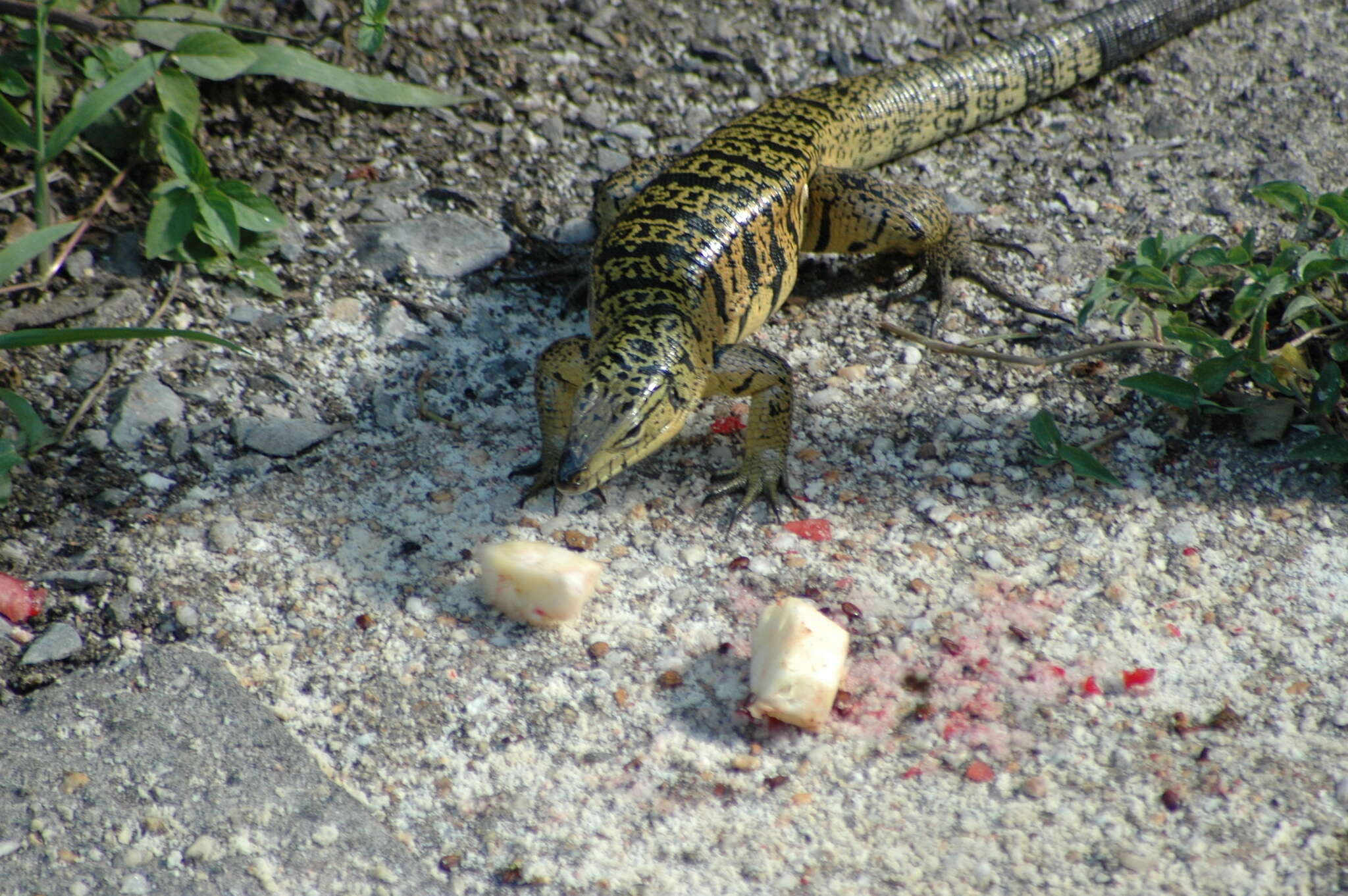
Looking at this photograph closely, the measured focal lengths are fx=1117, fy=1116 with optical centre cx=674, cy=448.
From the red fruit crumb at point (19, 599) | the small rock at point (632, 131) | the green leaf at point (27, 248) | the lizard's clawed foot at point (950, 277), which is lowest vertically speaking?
the red fruit crumb at point (19, 599)

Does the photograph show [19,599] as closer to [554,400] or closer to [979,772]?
[554,400]

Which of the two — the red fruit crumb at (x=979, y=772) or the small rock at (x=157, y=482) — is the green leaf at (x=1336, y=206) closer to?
the red fruit crumb at (x=979, y=772)

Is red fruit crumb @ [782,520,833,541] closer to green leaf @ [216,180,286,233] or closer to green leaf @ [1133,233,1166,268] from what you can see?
green leaf @ [1133,233,1166,268]

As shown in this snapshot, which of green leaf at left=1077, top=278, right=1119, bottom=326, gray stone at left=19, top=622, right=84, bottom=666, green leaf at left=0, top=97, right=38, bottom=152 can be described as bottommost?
gray stone at left=19, top=622, right=84, bottom=666

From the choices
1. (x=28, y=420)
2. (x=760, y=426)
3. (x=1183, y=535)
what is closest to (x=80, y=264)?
(x=28, y=420)

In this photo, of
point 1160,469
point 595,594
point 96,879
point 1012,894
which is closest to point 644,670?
point 595,594

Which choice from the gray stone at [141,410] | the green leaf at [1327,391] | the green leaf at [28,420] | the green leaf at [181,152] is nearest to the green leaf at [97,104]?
the green leaf at [181,152]

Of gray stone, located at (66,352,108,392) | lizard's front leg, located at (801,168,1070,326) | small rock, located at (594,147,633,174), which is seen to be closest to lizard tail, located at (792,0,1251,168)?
lizard's front leg, located at (801,168,1070,326)

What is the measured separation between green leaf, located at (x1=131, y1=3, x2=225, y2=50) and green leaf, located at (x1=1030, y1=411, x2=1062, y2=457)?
3236 mm

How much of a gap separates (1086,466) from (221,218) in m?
3.15

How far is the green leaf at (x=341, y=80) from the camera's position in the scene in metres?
4.25

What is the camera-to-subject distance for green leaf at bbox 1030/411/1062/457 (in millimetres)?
3723

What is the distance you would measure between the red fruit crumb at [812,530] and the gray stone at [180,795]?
1.54 meters

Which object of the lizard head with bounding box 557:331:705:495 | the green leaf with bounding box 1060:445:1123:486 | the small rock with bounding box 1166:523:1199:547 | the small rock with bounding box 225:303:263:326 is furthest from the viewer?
the small rock with bounding box 225:303:263:326
